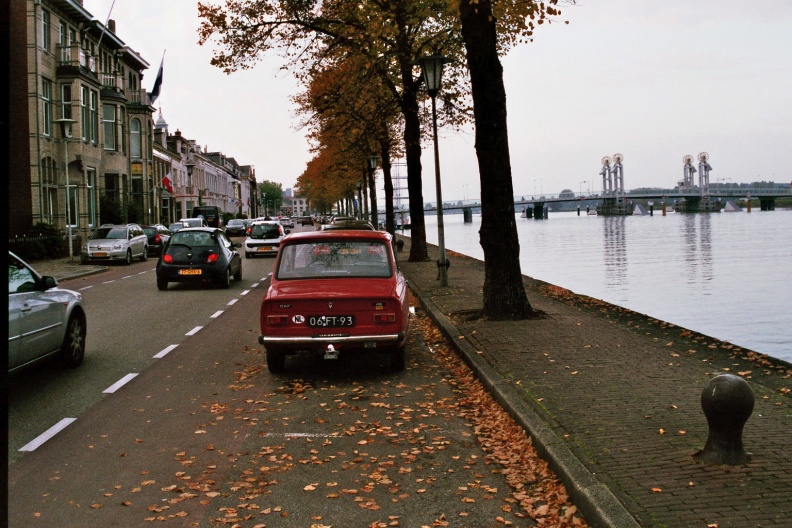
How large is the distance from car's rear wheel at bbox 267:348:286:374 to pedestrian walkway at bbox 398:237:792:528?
7.18 ft

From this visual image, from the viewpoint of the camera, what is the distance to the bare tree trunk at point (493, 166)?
12289 millimetres

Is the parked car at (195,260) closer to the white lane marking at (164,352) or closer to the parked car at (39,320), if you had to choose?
the white lane marking at (164,352)

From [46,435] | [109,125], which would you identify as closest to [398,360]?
[46,435]

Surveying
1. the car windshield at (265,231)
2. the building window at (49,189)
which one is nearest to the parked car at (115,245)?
the car windshield at (265,231)

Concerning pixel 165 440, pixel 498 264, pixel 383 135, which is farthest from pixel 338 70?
pixel 165 440

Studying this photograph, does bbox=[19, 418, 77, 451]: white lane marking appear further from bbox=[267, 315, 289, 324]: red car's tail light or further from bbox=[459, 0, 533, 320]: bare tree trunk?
bbox=[459, 0, 533, 320]: bare tree trunk

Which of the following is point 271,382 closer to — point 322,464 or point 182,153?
point 322,464

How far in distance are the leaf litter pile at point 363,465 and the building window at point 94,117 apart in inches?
1504

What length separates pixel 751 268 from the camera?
97.5 feet

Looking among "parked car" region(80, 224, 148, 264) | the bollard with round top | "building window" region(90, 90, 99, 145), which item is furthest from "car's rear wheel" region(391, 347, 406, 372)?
"building window" region(90, 90, 99, 145)

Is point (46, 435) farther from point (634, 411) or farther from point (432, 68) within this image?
point (432, 68)

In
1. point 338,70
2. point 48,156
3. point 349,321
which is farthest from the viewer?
point 48,156

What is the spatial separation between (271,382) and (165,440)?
8.16ft

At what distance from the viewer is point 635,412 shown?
670cm
